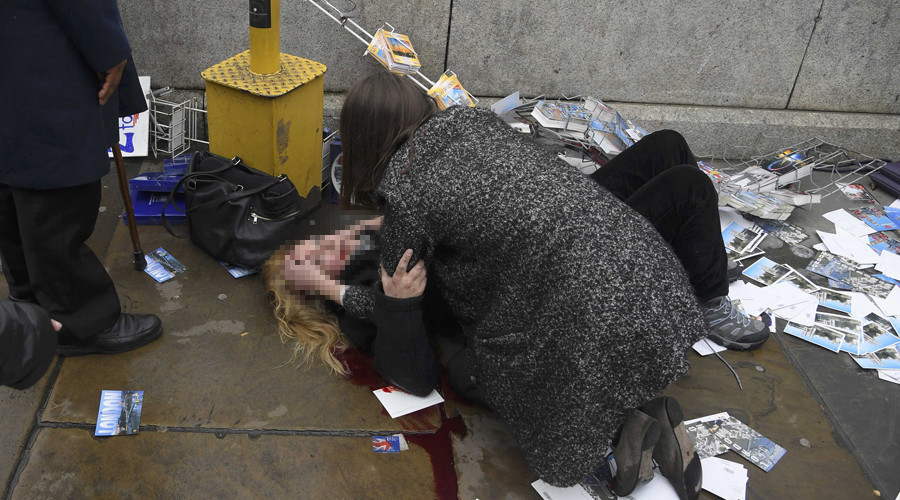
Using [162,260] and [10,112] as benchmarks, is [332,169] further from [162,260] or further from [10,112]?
[10,112]

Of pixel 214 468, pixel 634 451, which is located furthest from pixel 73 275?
pixel 634 451

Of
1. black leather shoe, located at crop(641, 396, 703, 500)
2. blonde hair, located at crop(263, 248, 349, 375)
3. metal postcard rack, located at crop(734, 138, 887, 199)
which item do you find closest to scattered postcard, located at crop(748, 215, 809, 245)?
metal postcard rack, located at crop(734, 138, 887, 199)

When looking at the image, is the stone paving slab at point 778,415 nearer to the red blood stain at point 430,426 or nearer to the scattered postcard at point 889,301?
the scattered postcard at point 889,301

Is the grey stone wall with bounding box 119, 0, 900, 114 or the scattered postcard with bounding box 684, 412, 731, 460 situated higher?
the grey stone wall with bounding box 119, 0, 900, 114

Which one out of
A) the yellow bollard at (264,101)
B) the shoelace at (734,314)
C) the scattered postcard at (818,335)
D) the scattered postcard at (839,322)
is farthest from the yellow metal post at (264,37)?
the scattered postcard at (839,322)

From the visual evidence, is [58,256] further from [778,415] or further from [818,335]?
[818,335]

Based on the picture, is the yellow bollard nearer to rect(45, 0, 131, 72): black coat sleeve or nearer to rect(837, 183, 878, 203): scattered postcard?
rect(45, 0, 131, 72): black coat sleeve

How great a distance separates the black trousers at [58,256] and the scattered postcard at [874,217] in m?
3.93

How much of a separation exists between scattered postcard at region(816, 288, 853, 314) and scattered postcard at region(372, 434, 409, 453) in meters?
2.17

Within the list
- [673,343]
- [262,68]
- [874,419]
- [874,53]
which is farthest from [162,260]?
[874,53]

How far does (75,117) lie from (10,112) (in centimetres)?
17

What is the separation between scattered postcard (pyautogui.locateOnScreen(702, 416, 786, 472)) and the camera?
245cm

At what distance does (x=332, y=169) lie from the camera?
3.54 m

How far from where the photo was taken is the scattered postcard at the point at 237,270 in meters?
3.04
